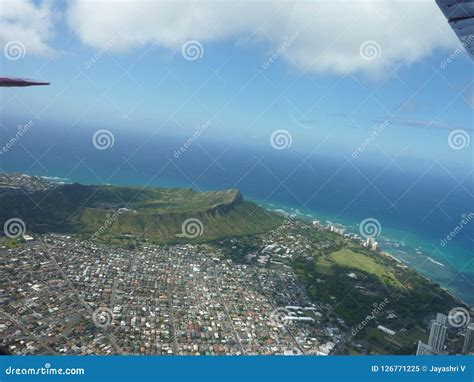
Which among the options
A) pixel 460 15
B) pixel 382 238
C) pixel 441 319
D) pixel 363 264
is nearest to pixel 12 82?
pixel 460 15

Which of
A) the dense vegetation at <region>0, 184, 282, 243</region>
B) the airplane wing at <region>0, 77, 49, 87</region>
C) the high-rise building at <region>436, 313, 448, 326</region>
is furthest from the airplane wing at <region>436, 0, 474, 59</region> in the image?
the dense vegetation at <region>0, 184, 282, 243</region>

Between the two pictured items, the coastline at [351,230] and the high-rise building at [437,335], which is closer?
the high-rise building at [437,335]

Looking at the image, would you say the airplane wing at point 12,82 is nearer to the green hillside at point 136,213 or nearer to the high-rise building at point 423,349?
the green hillside at point 136,213

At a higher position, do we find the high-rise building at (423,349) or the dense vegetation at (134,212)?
the dense vegetation at (134,212)

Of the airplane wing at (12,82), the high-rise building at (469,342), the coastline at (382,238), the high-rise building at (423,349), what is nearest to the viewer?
the airplane wing at (12,82)

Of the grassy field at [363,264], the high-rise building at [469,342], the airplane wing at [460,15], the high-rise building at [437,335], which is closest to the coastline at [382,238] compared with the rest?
the grassy field at [363,264]

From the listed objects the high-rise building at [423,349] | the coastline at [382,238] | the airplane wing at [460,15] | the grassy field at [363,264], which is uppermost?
the airplane wing at [460,15]
